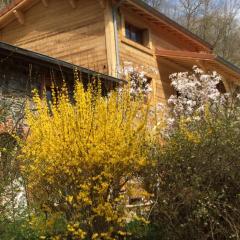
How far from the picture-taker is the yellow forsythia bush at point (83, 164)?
22.4 ft

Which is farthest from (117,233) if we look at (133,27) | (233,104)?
(133,27)

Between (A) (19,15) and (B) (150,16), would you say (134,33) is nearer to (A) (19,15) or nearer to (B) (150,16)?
(B) (150,16)

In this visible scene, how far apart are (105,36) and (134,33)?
8.62ft

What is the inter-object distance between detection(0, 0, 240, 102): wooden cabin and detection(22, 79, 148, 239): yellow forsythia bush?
26.8ft

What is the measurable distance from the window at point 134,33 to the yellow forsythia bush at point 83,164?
11.1 m

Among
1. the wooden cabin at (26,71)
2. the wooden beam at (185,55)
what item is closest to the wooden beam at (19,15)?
the wooden beam at (185,55)

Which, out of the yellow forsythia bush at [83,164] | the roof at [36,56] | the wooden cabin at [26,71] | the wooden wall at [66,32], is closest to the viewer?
the yellow forsythia bush at [83,164]

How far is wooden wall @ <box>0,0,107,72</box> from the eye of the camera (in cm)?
1641

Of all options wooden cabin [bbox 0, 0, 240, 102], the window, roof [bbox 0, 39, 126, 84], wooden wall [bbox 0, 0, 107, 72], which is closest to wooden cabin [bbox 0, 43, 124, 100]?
roof [bbox 0, 39, 126, 84]

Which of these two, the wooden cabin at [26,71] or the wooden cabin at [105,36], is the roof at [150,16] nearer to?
the wooden cabin at [105,36]

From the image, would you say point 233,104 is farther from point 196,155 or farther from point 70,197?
point 70,197

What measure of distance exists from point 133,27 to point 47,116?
38.2 ft

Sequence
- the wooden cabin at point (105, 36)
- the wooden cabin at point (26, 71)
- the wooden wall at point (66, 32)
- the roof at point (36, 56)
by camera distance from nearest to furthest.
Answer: the roof at point (36, 56)
the wooden cabin at point (26, 71)
the wooden cabin at point (105, 36)
the wooden wall at point (66, 32)

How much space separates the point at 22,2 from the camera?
1823cm
